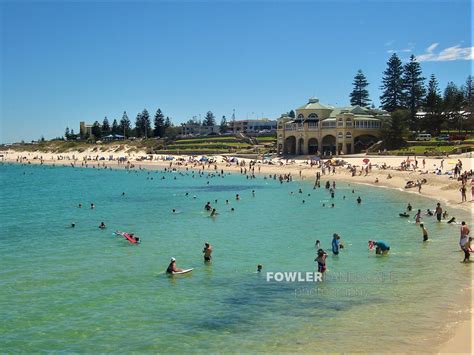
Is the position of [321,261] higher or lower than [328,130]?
lower

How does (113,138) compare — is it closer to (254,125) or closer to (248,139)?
(254,125)

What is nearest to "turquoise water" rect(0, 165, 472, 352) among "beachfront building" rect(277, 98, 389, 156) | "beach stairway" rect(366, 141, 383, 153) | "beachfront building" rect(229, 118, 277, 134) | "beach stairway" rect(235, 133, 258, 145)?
"beach stairway" rect(366, 141, 383, 153)

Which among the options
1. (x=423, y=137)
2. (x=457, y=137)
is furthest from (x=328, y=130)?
(x=457, y=137)

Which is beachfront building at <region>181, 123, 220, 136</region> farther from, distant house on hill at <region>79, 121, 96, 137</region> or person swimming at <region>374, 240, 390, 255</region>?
person swimming at <region>374, 240, 390, 255</region>

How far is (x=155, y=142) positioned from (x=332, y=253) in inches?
4110

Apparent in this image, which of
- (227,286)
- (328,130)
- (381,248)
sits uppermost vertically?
(328,130)

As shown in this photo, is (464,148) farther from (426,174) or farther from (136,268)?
(136,268)

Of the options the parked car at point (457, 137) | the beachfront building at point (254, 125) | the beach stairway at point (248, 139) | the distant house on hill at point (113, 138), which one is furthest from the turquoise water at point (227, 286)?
the distant house on hill at point (113, 138)

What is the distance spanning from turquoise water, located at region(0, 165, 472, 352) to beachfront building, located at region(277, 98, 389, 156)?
158 ft

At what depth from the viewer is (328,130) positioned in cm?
8256

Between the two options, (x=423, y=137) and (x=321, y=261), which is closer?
(x=321, y=261)

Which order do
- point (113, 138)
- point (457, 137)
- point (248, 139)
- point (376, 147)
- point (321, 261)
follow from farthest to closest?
1. point (113, 138)
2. point (248, 139)
3. point (376, 147)
4. point (457, 137)
5. point (321, 261)

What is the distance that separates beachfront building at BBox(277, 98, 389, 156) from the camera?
81.0 meters

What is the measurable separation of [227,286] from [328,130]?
223 ft
